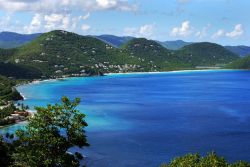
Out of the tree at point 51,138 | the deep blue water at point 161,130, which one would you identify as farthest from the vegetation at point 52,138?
the deep blue water at point 161,130

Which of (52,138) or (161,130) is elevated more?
(52,138)

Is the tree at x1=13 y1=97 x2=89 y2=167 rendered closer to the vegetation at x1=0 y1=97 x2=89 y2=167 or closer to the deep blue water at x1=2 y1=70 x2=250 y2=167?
the vegetation at x1=0 y1=97 x2=89 y2=167

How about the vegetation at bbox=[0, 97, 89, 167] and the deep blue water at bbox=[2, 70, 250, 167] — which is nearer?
the vegetation at bbox=[0, 97, 89, 167]

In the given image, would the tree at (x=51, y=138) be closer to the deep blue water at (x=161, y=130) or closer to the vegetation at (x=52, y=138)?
the vegetation at (x=52, y=138)

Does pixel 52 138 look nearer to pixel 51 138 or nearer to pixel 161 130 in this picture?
pixel 51 138

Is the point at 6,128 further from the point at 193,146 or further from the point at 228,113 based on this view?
the point at 228,113

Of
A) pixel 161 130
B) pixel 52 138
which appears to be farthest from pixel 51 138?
pixel 161 130

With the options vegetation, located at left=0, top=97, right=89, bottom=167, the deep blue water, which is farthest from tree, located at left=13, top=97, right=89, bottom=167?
the deep blue water

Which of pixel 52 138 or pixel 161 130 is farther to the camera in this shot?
pixel 161 130
